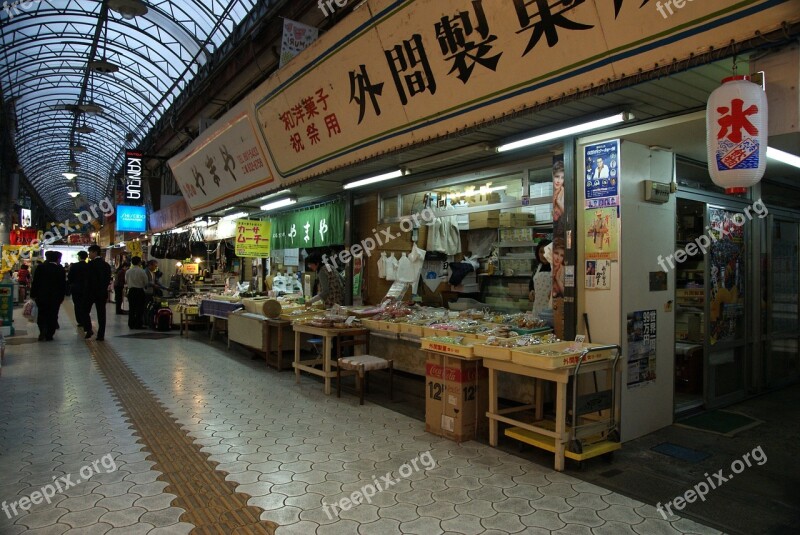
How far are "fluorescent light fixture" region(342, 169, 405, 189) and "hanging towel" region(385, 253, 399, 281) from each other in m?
1.52

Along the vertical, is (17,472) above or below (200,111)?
below

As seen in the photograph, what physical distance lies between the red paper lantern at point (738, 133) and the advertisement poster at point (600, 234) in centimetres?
199

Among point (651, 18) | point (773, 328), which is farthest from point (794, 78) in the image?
point (773, 328)

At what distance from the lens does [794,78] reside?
122 inches

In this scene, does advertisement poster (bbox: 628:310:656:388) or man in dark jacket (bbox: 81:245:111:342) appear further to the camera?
man in dark jacket (bbox: 81:245:111:342)

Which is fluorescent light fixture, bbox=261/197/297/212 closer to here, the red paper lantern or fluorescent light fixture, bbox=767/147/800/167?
fluorescent light fixture, bbox=767/147/800/167

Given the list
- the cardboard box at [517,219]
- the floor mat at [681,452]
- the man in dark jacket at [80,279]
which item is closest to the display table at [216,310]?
the man in dark jacket at [80,279]

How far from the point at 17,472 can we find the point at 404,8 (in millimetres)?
5903

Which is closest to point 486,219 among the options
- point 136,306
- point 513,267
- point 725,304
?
point 513,267

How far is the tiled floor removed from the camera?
147 inches

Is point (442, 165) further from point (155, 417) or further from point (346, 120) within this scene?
point (155, 417)

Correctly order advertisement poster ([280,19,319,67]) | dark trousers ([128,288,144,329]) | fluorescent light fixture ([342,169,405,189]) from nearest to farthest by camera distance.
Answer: fluorescent light fixture ([342,169,405,189]) → advertisement poster ([280,19,319,67]) → dark trousers ([128,288,144,329])

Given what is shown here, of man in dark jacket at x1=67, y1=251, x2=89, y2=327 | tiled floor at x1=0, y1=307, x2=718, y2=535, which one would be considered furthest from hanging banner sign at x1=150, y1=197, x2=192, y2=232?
tiled floor at x1=0, y1=307, x2=718, y2=535

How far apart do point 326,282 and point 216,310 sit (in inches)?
168
